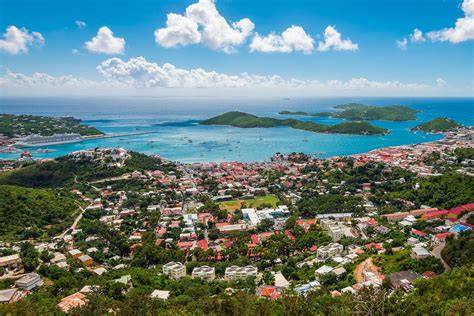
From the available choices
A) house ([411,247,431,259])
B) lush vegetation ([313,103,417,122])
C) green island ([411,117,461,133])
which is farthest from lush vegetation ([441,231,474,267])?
lush vegetation ([313,103,417,122])

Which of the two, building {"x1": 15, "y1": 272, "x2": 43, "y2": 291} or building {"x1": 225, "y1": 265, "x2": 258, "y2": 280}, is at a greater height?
building {"x1": 15, "y1": 272, "x2": 43, "y2": 291}

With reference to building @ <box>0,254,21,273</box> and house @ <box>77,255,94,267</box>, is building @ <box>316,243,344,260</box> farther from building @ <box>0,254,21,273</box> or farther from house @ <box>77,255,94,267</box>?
building @ <box>0,254,21,273</box>

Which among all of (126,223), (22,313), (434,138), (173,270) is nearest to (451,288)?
(173,270)

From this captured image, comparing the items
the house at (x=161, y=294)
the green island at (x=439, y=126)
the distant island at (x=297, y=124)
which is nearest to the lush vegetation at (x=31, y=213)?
the house at (x=161, y=294)

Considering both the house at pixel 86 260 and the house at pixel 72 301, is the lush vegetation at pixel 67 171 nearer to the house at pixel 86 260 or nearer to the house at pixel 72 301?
the house at pixel 86 260

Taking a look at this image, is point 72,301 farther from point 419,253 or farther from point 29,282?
point 419,253

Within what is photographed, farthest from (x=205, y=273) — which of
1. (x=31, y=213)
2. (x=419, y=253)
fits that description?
(x=31, y=213)

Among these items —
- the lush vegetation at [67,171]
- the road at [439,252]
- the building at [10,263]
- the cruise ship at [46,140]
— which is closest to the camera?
the road at [439,252]
